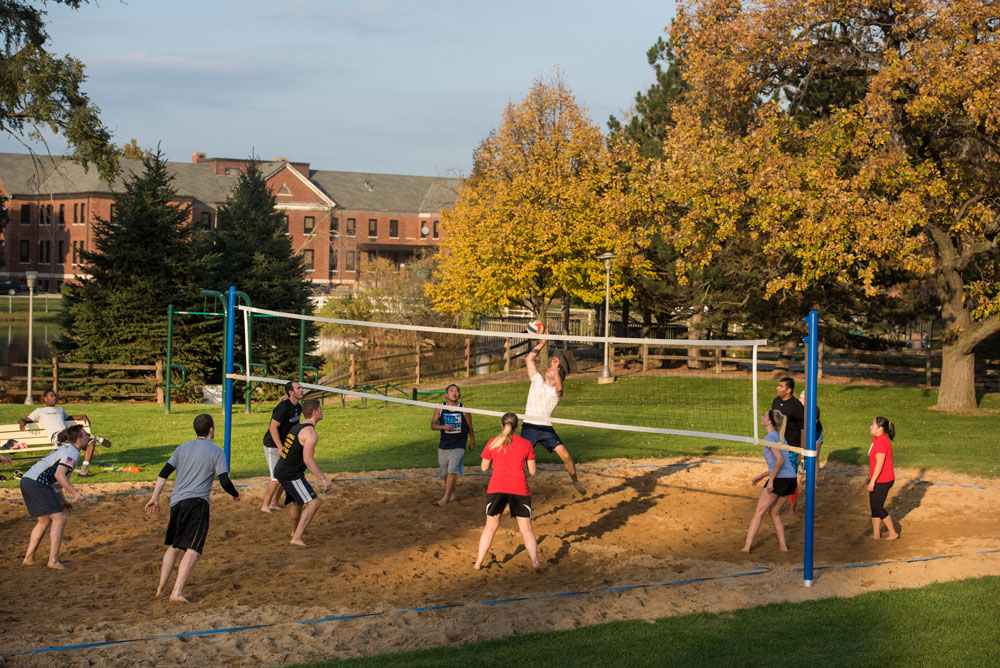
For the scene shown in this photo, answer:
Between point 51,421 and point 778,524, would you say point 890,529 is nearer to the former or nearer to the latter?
point 778,524

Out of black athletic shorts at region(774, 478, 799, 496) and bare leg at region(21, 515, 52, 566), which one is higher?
black athletic shorts at region(774, 478, 799, 496)

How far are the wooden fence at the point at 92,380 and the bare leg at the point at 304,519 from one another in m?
17.8

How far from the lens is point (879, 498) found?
11.2 m

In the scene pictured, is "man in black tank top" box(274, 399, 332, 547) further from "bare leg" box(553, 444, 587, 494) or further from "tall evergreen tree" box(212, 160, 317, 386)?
"tall evergreen tree" box(212, 160, 317, 386)

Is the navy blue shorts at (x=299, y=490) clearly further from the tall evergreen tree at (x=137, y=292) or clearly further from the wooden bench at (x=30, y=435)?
the tall evergreen tree at (x=137, y=292)

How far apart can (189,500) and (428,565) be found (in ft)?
9.19

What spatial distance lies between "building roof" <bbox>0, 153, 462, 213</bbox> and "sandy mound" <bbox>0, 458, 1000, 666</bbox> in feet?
194

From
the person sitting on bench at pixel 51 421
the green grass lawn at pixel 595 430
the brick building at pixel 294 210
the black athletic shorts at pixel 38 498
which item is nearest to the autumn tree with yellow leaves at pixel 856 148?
the green grass lawn at pixel 595 430

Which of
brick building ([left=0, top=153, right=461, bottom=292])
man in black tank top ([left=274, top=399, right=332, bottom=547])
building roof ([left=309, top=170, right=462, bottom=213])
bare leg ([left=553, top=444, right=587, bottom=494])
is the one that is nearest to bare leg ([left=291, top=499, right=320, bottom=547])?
man in black tank top ([left=274, top=399, right=332, bottom=547])

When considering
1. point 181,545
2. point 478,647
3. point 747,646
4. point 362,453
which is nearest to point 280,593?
point 181,545

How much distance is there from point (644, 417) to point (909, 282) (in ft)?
35.4

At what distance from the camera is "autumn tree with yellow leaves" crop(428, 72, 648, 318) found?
106ft

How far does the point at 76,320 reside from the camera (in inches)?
1217

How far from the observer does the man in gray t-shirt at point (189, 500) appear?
8719 millimetres
